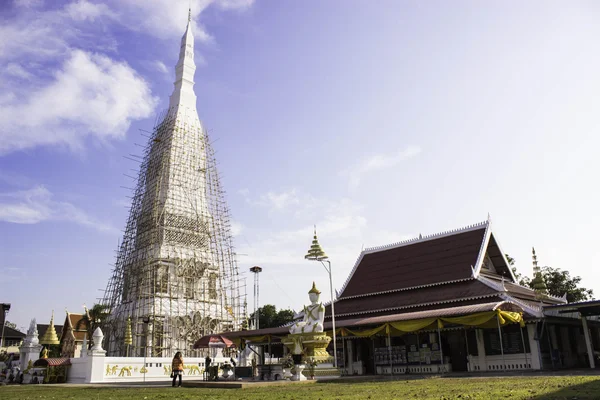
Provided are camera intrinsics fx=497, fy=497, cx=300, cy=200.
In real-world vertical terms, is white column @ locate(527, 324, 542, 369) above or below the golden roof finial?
below

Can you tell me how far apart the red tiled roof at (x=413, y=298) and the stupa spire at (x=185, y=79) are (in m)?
26.4

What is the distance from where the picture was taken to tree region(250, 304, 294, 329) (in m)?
55.6

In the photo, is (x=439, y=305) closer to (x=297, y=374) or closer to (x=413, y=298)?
(x=413, y=298)

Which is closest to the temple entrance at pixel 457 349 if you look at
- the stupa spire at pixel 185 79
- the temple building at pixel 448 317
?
the temple building at pixel 448 317

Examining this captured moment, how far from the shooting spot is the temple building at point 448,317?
19.0 meters

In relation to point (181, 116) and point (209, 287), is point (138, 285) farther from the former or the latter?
point (181, 116)

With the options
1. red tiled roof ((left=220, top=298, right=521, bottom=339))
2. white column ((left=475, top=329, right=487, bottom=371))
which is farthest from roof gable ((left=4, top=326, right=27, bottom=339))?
white column ((left=475, top=329, right=487, bottom=371))

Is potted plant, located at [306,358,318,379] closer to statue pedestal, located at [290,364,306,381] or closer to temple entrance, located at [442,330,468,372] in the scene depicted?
statue pedestal, located at [290,364,306,381]

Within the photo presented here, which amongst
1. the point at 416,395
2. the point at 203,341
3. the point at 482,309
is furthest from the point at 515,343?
the point at 203,341

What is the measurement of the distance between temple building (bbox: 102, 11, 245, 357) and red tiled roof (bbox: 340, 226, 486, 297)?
44.8 feet

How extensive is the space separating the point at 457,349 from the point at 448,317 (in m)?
4.53

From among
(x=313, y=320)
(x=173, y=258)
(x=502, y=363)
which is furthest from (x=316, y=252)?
(x=173, y=258)

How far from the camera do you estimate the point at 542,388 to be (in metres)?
9.51

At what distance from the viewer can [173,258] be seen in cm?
3734
